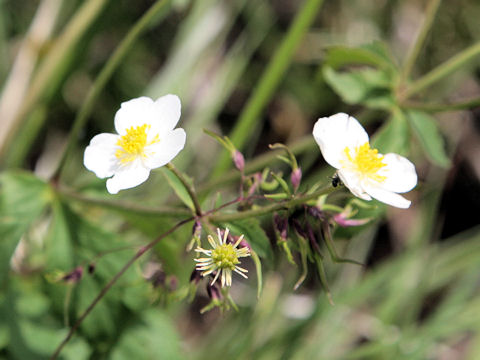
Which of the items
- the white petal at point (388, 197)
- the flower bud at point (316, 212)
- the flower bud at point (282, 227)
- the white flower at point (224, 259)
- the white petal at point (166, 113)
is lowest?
the white flower at point (224, 259)

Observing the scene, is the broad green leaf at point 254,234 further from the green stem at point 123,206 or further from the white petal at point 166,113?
the white petal at point 166,113

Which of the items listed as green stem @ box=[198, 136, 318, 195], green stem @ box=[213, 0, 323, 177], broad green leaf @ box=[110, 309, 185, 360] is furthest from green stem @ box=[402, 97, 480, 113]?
broad green leaf @ box=[110, 309, 185, 360]

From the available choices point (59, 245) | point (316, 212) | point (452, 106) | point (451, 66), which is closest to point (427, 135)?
point (452, 106)

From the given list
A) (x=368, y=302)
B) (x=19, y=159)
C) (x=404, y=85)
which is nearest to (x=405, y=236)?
(x=368, y=302)

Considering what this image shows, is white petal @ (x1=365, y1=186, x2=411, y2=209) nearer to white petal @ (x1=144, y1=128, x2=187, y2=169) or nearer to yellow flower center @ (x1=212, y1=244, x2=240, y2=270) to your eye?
yellow flower center @ (x1=212, y1=244, x2=240, y2=270)

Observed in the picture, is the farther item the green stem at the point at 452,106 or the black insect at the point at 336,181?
the green stem at the point at 452,106

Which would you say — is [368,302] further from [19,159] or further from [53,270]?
[19,159]

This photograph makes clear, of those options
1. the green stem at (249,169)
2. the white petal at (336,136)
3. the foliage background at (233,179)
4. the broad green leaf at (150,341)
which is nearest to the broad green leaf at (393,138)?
the foliage background at (233,179)

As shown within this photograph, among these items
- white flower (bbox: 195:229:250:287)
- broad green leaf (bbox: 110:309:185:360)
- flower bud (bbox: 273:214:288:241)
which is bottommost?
broad green leaf (bbox: 110:309:185:360)
